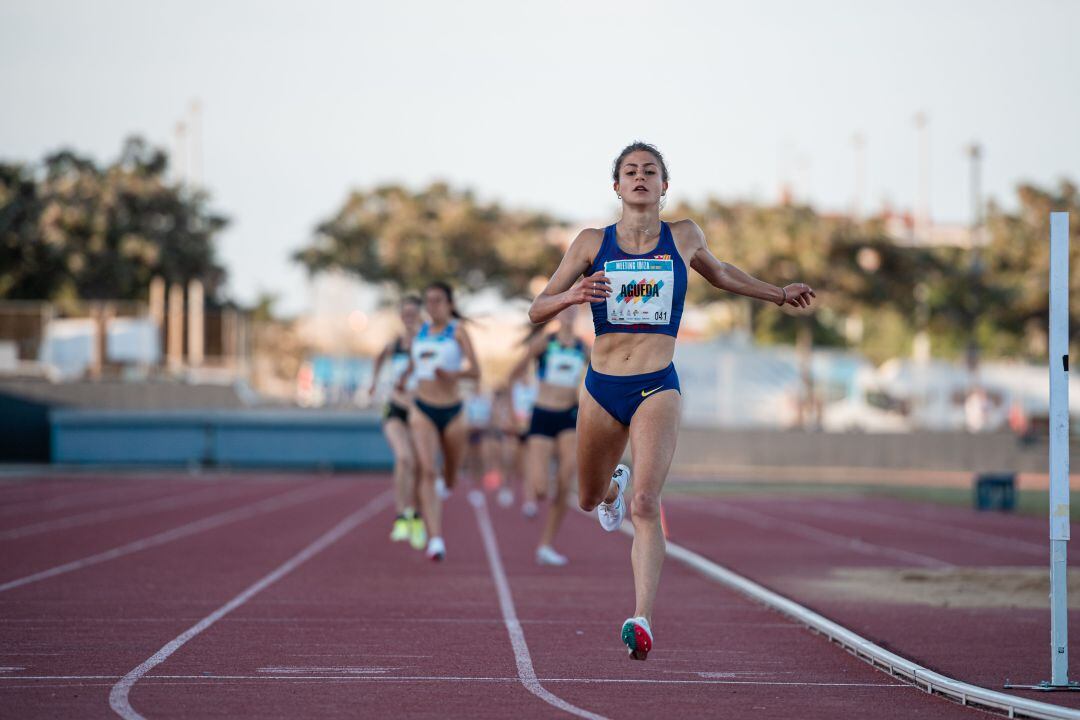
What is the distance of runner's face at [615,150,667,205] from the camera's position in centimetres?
745

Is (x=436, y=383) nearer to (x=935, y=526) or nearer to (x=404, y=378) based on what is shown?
(x=404, y=378)

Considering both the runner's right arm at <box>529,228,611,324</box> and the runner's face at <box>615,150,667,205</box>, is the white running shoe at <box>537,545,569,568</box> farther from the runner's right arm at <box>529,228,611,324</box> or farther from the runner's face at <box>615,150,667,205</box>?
the runner's face at <box>615,150,667,205</box>

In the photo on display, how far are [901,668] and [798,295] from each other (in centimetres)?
184

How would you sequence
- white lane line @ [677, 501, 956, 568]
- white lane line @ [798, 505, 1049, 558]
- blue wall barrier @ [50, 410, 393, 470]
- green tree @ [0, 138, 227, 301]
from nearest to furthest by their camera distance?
white lane line @ [677, 501, 956, 568] < white lane line @ [798, 505, 1049, 558] < blue wall barrier @ [50, 410, 393, 470] < green tree @ [0, 138, 227, 301]

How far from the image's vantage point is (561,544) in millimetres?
16438

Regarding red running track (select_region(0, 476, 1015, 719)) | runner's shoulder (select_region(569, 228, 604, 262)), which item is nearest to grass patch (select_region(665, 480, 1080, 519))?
red running track (select_region(0, 476, 1015, 719))

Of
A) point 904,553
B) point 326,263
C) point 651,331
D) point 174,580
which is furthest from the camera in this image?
point 326,263

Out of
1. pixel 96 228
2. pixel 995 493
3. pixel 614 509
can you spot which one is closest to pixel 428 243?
pixel 96 228

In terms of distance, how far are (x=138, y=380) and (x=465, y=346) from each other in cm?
3229

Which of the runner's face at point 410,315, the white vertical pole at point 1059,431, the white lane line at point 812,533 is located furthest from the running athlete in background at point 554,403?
the white vertical pole at point 1059,431

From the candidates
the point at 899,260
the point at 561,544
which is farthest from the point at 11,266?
the point at 561,544

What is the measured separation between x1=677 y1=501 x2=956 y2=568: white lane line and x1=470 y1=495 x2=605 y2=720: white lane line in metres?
3.72

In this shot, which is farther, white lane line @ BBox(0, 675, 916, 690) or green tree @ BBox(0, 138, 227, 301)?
green tree @ BBox(0, 138, 227, 301)

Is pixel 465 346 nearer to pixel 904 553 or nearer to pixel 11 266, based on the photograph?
pixel 904 553
